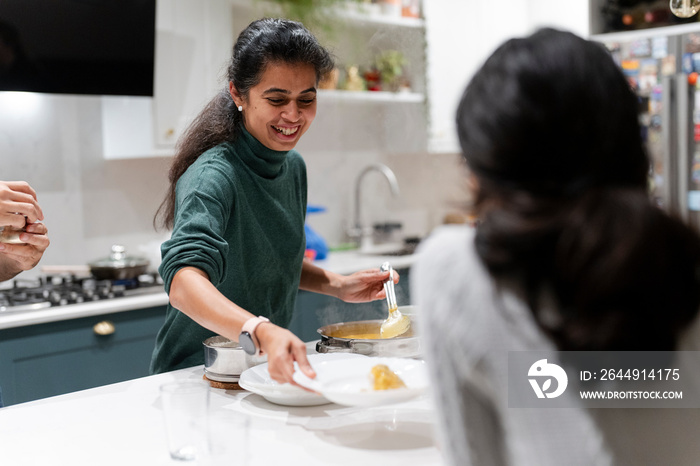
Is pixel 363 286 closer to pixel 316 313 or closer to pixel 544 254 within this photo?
pixel 544 254

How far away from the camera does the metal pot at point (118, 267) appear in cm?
280

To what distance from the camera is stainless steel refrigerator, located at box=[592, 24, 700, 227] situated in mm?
3182

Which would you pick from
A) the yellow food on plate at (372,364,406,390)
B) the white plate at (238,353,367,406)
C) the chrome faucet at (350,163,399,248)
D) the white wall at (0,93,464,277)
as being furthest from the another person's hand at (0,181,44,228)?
the chrome faucet at (350,163,399,248)

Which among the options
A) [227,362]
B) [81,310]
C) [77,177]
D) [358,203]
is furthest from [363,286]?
[358,203]

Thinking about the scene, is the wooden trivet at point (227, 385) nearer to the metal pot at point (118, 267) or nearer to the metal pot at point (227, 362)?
the metal pot at point (227, 362)

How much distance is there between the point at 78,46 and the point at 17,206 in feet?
4.84

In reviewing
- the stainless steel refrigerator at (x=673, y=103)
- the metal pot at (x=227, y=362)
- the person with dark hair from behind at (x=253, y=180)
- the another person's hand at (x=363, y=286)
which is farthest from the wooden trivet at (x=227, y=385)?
the stainless steel refrigerator at (x=673, y=103)

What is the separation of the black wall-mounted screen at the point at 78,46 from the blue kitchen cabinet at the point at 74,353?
90 cm

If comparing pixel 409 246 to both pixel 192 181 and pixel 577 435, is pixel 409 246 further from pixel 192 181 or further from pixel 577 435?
pixel 577 435

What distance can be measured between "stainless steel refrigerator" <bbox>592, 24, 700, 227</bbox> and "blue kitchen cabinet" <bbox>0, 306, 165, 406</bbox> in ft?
7.54

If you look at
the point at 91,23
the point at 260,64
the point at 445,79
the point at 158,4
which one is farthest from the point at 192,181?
the point at 445,79

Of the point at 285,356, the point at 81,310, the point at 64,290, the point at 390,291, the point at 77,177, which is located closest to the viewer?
the point at 285,356

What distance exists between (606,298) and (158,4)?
267 cm

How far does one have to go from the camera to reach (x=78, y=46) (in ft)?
8.96
